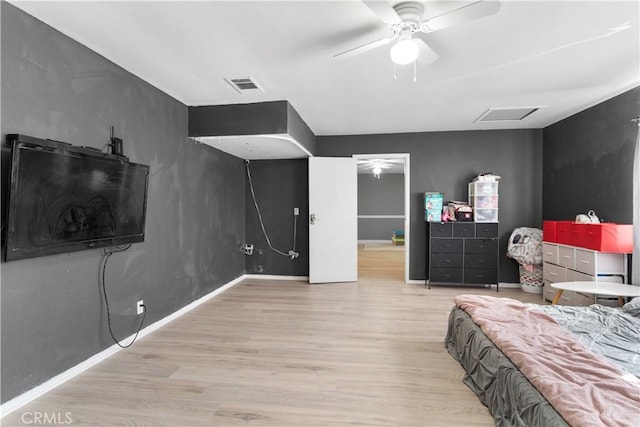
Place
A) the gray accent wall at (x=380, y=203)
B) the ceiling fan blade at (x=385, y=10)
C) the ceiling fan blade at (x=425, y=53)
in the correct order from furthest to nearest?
the gray accent wall at (x=380, y=203) → the ceiling fan blade at (x=425, y=53) → the ceiling fan blade at (x=385, y=10)

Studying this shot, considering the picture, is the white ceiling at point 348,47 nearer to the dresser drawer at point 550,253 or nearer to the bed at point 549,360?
the dresser drawer at point 550,253

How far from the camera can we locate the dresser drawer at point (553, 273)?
3891mm

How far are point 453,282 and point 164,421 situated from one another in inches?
167

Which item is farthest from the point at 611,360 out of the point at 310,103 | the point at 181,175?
the point at 181,175

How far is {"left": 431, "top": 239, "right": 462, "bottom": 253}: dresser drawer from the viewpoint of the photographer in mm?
4785

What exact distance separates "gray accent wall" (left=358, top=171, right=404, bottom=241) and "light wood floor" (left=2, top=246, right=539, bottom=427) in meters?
6.69

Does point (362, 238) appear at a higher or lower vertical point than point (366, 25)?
lower

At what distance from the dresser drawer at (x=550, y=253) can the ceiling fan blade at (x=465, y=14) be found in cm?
363

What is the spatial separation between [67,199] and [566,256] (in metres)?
5.19

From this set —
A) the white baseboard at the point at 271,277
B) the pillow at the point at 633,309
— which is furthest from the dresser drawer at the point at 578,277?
the white baseboard at the point at 271,277

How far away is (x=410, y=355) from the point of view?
266cm

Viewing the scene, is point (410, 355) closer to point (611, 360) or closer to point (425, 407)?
point (425, 407)

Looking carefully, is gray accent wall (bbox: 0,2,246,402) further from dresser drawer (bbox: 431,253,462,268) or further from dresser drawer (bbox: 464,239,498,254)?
dresser drawer (bbox: 464,239,498,254)

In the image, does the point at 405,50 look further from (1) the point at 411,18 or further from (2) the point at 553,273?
(2) the point at 553,273
